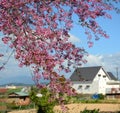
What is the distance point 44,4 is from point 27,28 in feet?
1.64

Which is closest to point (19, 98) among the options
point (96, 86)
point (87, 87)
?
point (96, 86)

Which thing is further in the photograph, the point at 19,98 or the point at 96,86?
the point at 96,86

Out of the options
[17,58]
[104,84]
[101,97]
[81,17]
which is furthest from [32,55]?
[104,84]

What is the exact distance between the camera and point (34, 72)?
5.75 m

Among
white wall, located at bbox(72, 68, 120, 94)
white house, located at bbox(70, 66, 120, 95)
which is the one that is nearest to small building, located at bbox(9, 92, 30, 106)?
white house, located at bbox(70, 66, 120, 95)

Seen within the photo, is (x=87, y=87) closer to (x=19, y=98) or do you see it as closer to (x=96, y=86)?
(x=96, y=86)

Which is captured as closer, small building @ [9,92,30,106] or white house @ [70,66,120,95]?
small building @ [9,92,30,106]

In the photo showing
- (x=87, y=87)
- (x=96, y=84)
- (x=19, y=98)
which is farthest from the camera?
(x=87, y=87)

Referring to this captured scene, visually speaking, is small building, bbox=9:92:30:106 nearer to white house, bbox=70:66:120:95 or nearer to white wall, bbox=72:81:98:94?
white house, bbox=70:66:120:95

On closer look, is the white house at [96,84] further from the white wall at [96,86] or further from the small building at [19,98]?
the small building at [19,98]

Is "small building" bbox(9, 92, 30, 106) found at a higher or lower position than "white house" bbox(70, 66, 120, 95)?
lower

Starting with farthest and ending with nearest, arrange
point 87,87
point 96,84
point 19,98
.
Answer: point 87,87 → point 96,84 → point 19,98

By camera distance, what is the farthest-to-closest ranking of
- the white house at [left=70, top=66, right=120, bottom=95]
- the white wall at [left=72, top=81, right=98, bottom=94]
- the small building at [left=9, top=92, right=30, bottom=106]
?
the white wall at [left=72, top=81, right=98, bottom=94] < the white house at [left=70, top=66, right=120, bottom=95] < the small building at [left=9, top=92, right=30, bottom=106]

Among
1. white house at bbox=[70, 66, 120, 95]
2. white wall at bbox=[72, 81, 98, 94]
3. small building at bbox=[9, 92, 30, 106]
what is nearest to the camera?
small building at bbox=[9, 92, 30, 106]
